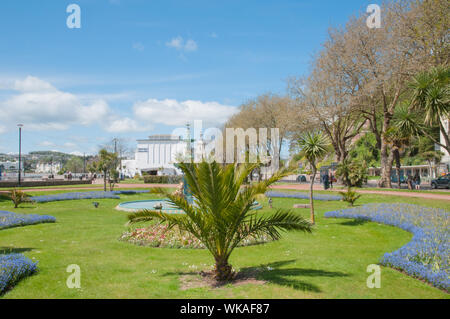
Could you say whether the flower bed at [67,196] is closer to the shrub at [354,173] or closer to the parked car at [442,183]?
the shrub at [354,173]

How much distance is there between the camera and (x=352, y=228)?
13008mm

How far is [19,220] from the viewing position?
46.4ft

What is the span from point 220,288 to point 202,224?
122 centimetres

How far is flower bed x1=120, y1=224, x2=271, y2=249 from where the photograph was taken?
10586mm

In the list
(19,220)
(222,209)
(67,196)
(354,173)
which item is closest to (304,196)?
(354,173)

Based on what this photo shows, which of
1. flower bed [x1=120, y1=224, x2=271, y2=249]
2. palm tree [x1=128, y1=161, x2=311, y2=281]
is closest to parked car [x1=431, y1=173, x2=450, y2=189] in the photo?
flower bed [x1=120, y1=224, x2=271, y2=249]

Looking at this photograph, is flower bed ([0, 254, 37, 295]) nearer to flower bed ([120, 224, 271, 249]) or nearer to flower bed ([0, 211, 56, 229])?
flower bed ([120, 224, 271, 249])

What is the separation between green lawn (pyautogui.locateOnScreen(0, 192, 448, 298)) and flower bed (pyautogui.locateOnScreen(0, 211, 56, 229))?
579 mm

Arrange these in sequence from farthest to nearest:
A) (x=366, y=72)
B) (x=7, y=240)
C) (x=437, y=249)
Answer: (x=366, y=72), (x=7, y=240), (x=437, y=249)

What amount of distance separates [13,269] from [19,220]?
27.9 ft

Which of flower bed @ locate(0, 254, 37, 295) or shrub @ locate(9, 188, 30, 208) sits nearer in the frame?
flower bed @ locate(0, 254, 37, 295)
